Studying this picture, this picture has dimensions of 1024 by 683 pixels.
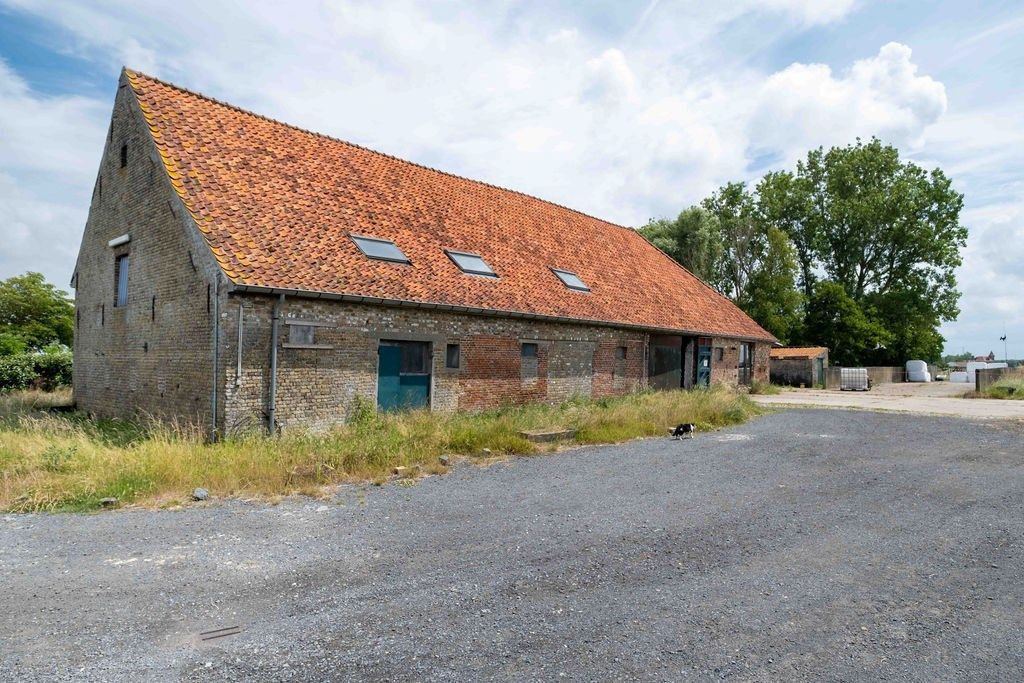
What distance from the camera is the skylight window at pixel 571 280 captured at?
1795cm

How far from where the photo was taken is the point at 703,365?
23.0 meters

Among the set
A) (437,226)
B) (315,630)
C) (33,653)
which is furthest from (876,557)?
(437,226)

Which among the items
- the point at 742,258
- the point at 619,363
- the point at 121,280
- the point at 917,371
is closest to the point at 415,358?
the point at 121,280

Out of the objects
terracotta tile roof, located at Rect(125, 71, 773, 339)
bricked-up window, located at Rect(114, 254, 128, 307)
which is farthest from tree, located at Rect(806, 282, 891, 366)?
bricked-up window, located at Rect(114, 254, 128, 307)

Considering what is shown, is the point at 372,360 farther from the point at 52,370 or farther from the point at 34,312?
the point at 34,312

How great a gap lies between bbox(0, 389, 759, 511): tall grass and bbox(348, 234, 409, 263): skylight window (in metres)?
3.30

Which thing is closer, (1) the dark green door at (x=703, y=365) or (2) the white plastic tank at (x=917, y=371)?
(1) the dark green door at (x=703, y=365)

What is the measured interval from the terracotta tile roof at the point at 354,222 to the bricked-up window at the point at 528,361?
3.07ft

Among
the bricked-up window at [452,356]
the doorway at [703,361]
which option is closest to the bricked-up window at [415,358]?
the bricked-up window at [452,356]

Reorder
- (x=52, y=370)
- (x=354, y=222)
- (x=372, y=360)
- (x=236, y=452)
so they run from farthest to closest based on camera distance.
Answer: (x=52, y=370) → (x=354, y=222) → (x=372, y=360) → (x=236, y=452)

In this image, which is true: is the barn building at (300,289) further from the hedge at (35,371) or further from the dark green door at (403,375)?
the hedge at (35,371)

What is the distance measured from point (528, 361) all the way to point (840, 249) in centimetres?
3979

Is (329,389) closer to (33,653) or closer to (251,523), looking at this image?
(251,523)

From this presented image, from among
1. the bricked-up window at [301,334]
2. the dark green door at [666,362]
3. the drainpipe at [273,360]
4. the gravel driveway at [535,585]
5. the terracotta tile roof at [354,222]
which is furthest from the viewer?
the dark green door at [666,362]
